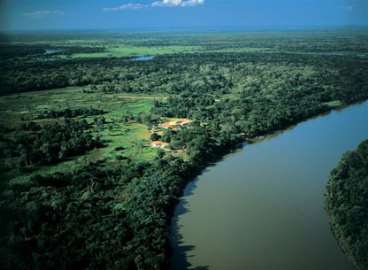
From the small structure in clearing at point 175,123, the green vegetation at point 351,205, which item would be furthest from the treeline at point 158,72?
the green vegetation at point 351,205

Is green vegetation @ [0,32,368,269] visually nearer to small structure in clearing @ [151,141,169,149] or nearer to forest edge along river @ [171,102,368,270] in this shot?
small structure in clearing @ [151,141,169,149]

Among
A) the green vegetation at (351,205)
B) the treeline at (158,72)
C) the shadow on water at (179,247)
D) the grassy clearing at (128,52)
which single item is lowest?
the shadow on water at (179,247)

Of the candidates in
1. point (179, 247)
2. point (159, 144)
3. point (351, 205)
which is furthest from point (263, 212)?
point (159, 144)

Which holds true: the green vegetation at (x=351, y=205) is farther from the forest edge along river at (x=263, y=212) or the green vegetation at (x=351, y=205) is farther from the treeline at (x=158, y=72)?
the treeline at (x=158, y=72)

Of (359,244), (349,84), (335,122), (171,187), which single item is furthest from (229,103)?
(359,244)

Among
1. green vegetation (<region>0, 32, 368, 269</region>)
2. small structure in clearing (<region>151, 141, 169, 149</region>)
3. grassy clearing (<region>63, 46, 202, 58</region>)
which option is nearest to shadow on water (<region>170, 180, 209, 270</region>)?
green vegetation (<region>0, 32, 368, 269</region>)

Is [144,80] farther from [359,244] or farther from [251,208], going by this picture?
[359,244]
